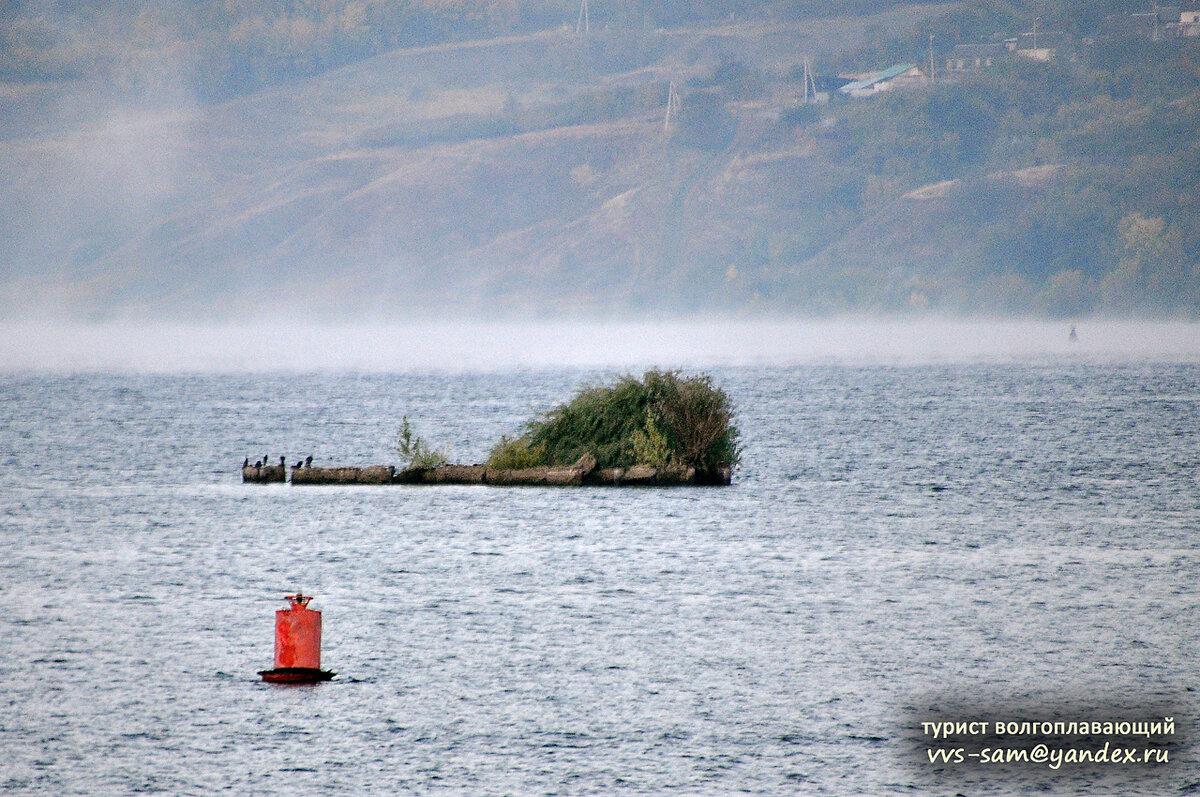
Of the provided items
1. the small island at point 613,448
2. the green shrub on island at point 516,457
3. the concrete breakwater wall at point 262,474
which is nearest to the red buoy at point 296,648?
the small island at point 613,448

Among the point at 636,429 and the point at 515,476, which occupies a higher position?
the point at 636,429

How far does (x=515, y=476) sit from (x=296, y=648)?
28838mm

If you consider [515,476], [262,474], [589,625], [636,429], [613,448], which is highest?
[636,429]

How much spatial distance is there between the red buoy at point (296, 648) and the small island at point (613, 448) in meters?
27.7

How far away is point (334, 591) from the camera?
3691 centimetres

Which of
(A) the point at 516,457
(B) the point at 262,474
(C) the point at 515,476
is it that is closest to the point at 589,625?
(C) the point at 515,476

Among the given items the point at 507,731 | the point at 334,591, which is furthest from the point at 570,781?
the point at 334,591

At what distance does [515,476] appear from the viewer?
2222 inches

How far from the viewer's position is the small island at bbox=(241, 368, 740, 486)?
55812 mm

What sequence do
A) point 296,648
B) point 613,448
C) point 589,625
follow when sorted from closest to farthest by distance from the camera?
1. point 296,648
2. point 589,625
3. point 613,448

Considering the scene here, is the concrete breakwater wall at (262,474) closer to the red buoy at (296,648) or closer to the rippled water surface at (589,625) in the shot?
the rippled water surface at (589,625)

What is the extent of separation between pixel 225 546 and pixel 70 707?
1832cm

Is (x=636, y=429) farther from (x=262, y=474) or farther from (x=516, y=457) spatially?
(x=262, y=474)

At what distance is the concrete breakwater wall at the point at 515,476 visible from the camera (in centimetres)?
5609
